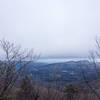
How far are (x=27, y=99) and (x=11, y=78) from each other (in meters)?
2.92

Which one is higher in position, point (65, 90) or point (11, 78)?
point (11, 78)

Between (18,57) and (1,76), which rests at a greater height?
(18,57)

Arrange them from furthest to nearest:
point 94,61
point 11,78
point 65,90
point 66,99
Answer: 1. point 65,90
2. point 66,99
3. point 94,61
4. point 11,78

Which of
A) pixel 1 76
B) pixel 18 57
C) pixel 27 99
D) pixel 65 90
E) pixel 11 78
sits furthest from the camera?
pixel 65 90

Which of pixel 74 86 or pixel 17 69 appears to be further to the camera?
pixel 74 86

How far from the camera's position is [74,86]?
8633 mm

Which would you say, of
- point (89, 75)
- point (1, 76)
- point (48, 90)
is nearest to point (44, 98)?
point (48, 90)

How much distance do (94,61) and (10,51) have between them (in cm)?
416

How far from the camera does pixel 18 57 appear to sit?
13.9ft

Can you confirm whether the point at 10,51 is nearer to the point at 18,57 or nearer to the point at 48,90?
the point at 18,57

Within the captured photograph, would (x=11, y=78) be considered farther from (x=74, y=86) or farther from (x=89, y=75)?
(x=74, y=86)

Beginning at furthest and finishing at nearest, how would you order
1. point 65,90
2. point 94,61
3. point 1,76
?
point 65,90, point 94,61, point 1,76

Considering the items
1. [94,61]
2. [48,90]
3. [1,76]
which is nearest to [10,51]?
[1,76]

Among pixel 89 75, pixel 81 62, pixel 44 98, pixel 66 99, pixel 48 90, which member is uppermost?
pixel 81 62
